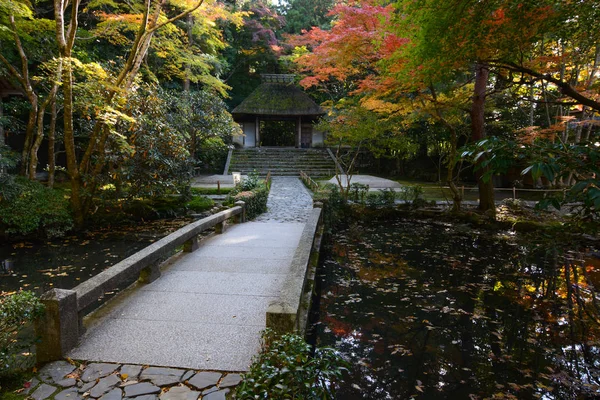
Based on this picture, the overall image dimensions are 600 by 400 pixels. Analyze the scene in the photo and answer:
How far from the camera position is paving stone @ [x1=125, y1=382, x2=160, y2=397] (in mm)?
2652

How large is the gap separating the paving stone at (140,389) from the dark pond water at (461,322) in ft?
5.80

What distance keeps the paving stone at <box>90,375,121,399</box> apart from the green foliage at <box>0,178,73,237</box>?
7613 mm

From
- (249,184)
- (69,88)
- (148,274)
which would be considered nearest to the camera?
(148,274)

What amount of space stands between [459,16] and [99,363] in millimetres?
5770

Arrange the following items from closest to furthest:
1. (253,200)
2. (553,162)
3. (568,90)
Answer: (553,162) < (568,90) < (253,200)

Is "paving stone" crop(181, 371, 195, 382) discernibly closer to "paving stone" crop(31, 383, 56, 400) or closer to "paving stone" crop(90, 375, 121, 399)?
"paving stone" crop(90, 375, 121, 399)

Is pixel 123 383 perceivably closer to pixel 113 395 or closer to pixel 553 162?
pixel 113 395

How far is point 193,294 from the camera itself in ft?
14.8

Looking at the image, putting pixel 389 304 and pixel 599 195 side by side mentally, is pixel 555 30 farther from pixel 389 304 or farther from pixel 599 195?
pixel 389 304

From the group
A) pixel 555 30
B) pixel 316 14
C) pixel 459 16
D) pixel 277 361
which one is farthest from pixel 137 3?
pixel 316 14

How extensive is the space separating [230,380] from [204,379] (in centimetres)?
22

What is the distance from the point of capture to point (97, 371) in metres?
2.91

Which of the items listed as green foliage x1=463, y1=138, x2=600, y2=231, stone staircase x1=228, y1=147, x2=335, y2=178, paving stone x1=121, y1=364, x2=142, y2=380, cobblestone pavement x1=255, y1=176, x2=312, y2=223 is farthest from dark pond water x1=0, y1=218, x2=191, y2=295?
stone staircase x1=228, y1=147, x2=335, y2=178

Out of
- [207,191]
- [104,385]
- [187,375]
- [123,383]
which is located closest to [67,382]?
[104,385]
